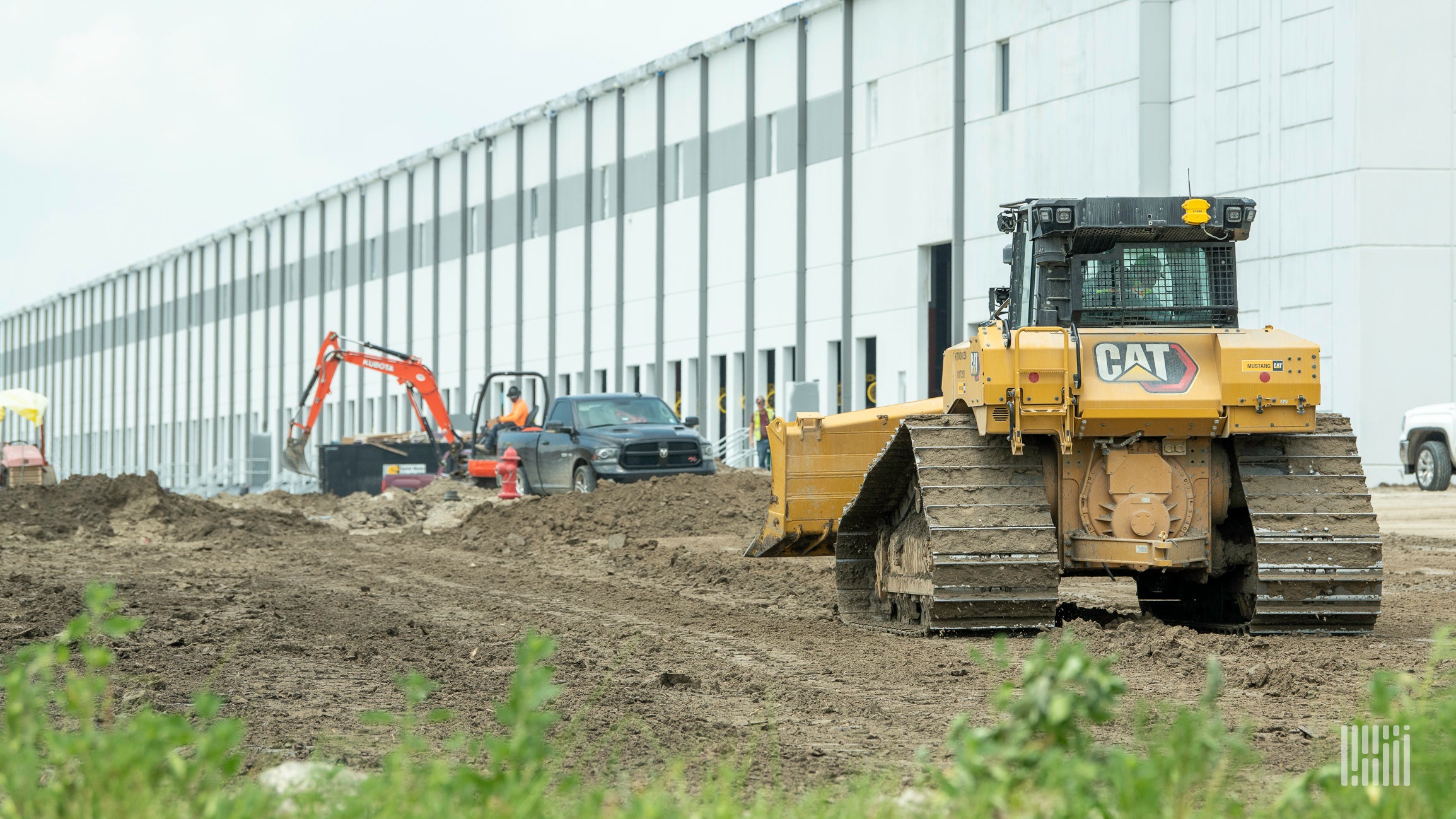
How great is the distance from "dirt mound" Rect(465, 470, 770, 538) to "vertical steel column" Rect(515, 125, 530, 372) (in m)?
25.3

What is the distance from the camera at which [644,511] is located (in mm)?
24234

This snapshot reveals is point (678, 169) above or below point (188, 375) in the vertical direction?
above

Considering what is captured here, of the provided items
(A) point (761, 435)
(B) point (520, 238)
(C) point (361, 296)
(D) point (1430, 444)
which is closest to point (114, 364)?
(C) point (361, 296)

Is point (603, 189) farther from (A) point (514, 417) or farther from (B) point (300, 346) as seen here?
(B) point (300, 346)

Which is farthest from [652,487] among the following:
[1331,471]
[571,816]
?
[571,816]

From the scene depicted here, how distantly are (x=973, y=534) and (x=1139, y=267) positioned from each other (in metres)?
2.46

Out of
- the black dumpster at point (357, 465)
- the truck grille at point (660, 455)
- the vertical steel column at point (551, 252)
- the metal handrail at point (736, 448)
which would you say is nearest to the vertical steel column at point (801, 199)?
the metal handrail at point (736, 448)

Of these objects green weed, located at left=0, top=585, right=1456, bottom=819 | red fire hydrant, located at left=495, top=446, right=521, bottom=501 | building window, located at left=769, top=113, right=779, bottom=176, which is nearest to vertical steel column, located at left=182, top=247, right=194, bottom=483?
building window, located at left=769, top=113, right=779, bottom=176

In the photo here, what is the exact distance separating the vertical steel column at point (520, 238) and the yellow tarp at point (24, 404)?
1657 cm

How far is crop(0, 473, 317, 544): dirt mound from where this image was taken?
937 inches

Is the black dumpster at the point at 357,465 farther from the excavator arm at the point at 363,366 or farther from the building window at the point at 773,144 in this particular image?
the building window at the point at 773,144

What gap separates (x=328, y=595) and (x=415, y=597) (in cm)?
78

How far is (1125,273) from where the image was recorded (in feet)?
37.6

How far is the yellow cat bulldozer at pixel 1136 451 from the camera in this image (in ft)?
34.1
